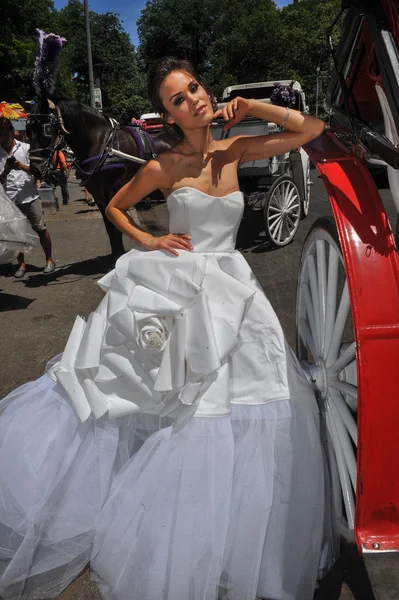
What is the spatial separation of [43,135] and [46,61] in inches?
33.1

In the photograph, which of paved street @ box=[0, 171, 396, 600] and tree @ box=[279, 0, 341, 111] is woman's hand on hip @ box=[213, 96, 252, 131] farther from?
tree @ box=[279, 0, 341, 111]

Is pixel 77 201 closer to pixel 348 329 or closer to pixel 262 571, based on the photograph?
pixel 348 329

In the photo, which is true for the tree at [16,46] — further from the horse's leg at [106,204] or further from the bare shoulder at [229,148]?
the bare shoulder at [229,148]

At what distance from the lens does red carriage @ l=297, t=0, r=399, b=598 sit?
135 cm

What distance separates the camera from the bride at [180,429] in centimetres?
170

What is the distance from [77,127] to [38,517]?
5.12 meters

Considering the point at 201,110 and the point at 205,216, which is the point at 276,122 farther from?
the point at 205,216

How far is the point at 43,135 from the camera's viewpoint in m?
5.96

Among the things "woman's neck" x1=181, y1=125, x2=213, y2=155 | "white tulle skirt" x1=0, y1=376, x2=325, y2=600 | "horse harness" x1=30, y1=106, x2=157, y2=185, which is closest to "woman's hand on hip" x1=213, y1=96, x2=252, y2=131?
"woman's neck" x1=181, y1=125, x2=213, y2=155

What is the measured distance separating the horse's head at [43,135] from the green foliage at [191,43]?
16.3 meters

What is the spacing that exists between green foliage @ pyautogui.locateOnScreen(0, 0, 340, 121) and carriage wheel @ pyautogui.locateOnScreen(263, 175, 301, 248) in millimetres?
14970

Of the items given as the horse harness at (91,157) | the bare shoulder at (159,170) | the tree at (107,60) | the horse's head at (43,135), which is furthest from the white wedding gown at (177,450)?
the tree at (107,60)

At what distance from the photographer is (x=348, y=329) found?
393cm

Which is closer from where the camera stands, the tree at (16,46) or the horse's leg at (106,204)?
the horse's leg at (106,204)
